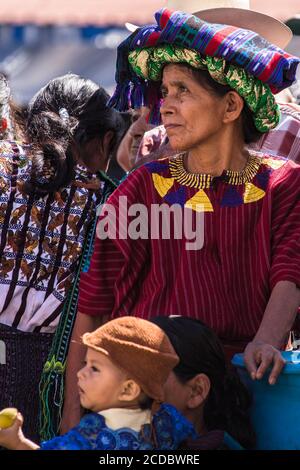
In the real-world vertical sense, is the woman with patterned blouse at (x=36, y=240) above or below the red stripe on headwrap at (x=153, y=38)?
below

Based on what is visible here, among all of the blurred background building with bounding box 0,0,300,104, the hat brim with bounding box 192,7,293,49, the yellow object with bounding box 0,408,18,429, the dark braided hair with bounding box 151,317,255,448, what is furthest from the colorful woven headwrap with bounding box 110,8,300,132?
the blurred background building with bounding box 0,0,300,104

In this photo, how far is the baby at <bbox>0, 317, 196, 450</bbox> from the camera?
3.12 metres

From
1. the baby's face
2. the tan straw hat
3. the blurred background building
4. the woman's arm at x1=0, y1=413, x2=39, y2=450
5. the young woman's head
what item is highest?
the blurred background building

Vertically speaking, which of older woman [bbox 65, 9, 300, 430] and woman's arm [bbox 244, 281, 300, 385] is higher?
older woman [bbox 65, 9, 300, 430]

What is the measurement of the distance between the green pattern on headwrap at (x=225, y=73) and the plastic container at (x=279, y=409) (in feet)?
3.19

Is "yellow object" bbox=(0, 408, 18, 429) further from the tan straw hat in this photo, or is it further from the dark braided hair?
the dark braided hair

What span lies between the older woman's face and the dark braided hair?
73cm

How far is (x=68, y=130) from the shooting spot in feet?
14.3

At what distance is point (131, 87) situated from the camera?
13.6 ft

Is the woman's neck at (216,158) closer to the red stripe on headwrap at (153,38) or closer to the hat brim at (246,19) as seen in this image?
the red stripe on headwrap at (153,38)

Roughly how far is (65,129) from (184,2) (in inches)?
46.5

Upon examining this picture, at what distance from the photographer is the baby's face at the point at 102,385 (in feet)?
10.5

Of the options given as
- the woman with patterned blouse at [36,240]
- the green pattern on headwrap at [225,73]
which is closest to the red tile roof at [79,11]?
the woman with patterned blouse at [36,240]

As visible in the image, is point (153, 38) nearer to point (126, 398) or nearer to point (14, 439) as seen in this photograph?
point (126, 398)
